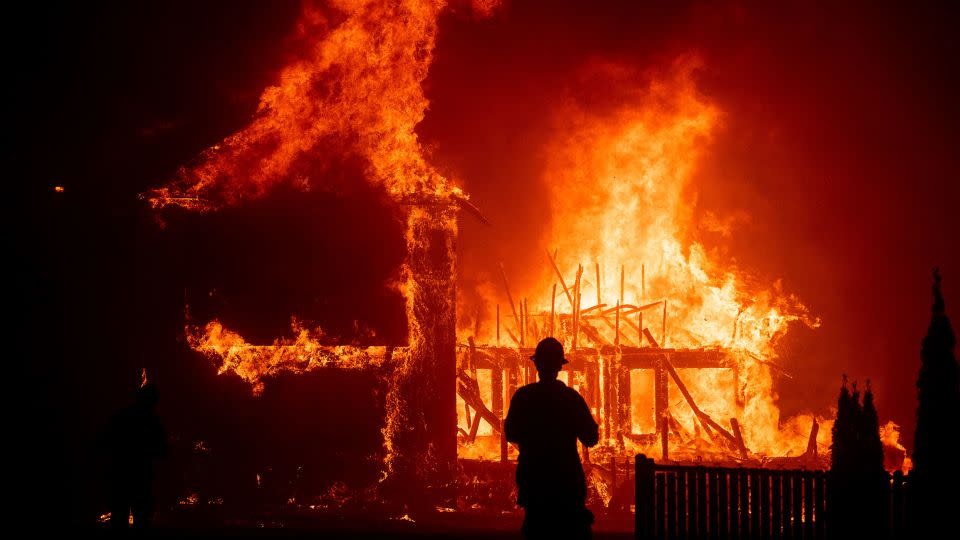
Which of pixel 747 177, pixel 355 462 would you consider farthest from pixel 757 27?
pixel 355 462

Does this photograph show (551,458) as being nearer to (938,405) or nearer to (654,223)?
(938,405)

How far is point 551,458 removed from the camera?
584cm

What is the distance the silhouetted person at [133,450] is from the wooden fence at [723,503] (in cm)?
532

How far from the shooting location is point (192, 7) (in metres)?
18.9

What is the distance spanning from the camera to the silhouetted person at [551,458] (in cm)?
579

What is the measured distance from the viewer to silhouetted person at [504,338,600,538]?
5789 millimetres

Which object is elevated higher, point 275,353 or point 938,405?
point 275,353

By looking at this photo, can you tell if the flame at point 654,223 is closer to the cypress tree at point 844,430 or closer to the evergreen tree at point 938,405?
Answer: the cypress tree at point 844,430

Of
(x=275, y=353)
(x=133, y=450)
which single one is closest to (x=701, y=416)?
(x=275, y=353)

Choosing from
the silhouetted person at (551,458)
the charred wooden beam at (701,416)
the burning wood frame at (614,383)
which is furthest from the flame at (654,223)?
the silhouetted person at (551,458)

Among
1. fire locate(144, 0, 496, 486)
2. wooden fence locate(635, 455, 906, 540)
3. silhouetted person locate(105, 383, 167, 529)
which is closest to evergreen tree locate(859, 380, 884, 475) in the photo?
wooden fence locate(635, 455, 906, 540)

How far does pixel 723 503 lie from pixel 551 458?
12.9 feet

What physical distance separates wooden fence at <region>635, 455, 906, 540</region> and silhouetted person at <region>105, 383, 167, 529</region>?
5317 mm

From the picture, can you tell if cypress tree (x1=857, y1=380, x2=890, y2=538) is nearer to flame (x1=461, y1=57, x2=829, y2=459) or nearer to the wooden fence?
the wooden fence
